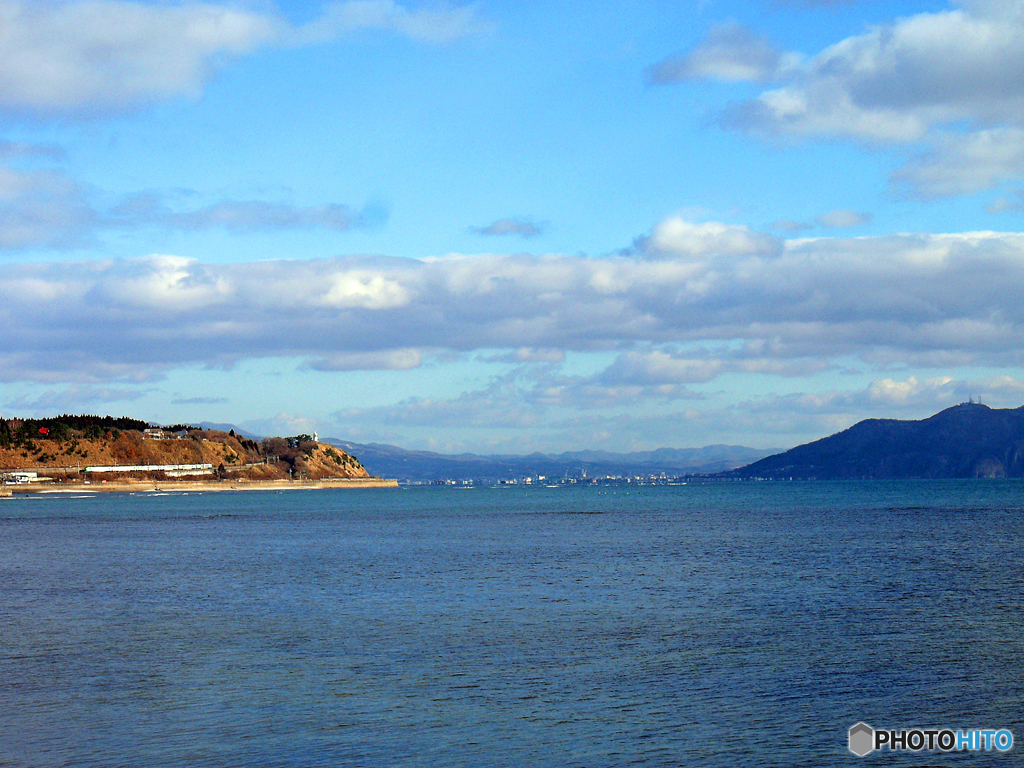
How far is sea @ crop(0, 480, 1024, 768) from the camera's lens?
87.8 ft

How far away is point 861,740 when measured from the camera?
2675 cm

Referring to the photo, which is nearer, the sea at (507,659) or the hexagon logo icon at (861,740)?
the hexagon logo icon at (861,740)

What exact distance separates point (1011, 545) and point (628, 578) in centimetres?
4567

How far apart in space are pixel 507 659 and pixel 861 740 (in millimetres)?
14708

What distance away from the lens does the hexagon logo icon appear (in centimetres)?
2606

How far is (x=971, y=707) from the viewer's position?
98.7 feet

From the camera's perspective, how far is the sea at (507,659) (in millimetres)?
26750

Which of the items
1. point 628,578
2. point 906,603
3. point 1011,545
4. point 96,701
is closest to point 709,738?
point 96,701

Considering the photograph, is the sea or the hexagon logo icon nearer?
the hexagon logo icon

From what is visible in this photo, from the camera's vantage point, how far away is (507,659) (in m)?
37.8

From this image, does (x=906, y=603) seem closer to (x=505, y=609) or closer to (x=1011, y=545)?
(x=505, y=609)

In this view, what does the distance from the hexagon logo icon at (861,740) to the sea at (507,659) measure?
10.1 inches

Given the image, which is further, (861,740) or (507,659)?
(507,659)

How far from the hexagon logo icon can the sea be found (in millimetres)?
257
